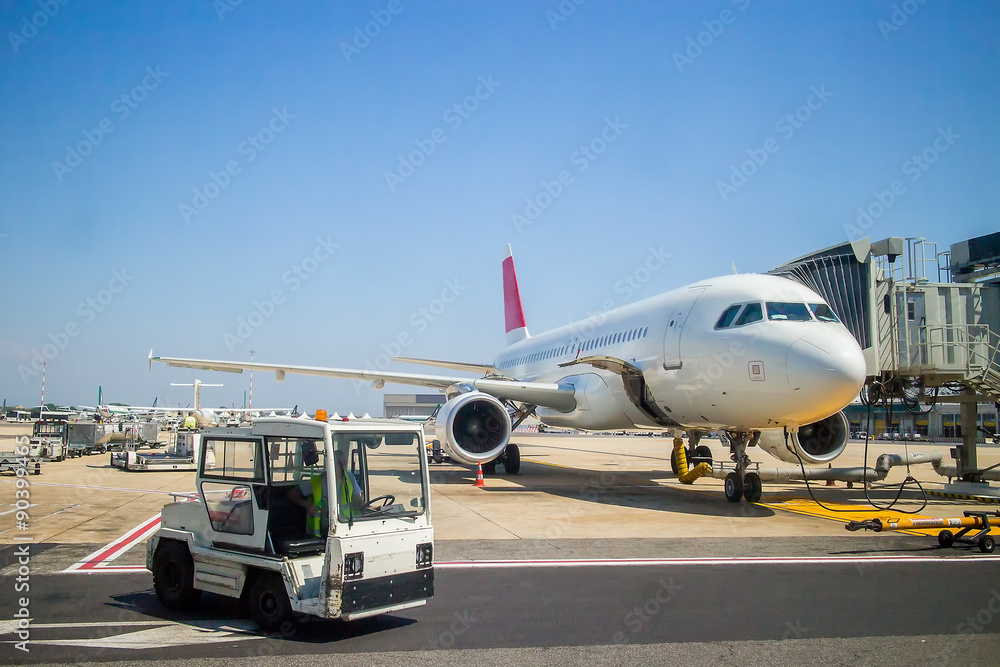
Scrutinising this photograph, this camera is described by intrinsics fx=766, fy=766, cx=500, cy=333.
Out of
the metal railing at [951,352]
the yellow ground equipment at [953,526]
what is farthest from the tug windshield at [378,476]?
→ the metal railing at [951,352]

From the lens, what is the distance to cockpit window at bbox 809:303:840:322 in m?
13.3

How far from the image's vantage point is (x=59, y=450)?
25078mm

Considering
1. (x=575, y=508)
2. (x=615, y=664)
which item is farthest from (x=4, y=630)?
(x=575, y=508)

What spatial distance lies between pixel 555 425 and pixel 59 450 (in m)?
16.5

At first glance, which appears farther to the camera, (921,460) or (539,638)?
(921,460)

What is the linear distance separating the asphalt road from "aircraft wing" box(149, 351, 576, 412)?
11.1m

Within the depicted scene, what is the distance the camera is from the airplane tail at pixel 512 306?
Answer: 31609mm

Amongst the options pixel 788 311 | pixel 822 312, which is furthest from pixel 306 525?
pixel 822 312

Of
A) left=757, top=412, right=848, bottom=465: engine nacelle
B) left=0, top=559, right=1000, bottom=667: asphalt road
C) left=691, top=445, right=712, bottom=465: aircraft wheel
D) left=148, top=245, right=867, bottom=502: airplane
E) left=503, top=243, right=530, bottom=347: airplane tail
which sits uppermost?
left=503, top=243, right=530, bottom=347: airplane tail

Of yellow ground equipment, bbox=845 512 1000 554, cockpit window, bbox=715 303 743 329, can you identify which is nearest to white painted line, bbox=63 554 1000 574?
yellow ground equipment, bbox=845 512 1000 554

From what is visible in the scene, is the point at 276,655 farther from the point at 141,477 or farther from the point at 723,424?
the point at 141,477

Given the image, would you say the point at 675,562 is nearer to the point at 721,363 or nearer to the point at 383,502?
A: the point at 383,502

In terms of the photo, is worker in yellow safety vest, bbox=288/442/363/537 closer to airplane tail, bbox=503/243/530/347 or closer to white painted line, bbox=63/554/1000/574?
white painted line, bbox=63/554/1000/574

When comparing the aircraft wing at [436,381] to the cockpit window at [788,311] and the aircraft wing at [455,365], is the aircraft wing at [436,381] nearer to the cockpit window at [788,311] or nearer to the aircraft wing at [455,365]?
the aircraft wing at [455,365]
